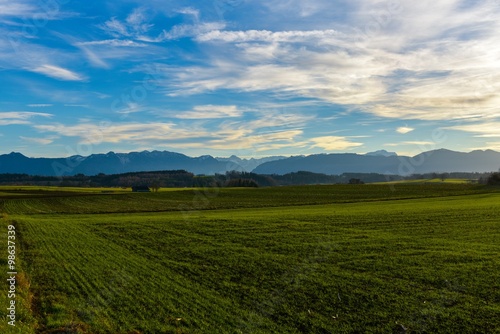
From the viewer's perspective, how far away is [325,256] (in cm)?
2772

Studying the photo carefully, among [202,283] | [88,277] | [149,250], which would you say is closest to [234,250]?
[149,250]

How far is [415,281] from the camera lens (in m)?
21.1

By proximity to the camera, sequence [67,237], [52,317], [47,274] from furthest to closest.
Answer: [67,237], [47,274], [52,317]

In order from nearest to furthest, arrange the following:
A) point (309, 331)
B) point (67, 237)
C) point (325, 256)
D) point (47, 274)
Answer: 1. point (309, 331)
2. point (47, 274)
3. point (325, 256)
4. point (67, 237)

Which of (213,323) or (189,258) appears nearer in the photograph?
(213,323)

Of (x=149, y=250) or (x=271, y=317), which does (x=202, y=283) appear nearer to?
(x=271, y=317)

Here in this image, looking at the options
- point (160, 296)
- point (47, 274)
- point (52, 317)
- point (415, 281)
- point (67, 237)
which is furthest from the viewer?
point (67, 237)

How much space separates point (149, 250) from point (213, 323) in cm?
1762

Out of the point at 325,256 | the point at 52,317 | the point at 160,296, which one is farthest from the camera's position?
the point at 325,256

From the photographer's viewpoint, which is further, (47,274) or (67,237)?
(67,237)

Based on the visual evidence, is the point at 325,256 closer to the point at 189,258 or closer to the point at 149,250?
the point at 189,258

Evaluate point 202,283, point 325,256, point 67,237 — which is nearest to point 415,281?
point 325,256

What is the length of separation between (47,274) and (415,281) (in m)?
20.6

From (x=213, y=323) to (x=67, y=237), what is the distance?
2889 centimetres
